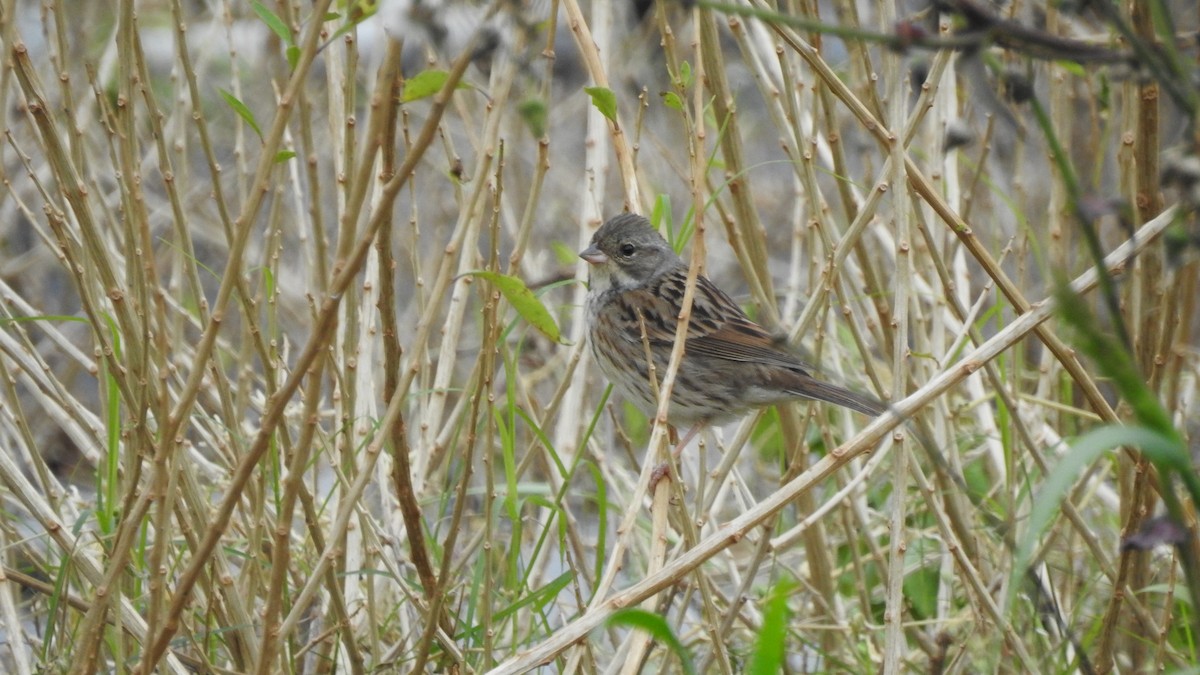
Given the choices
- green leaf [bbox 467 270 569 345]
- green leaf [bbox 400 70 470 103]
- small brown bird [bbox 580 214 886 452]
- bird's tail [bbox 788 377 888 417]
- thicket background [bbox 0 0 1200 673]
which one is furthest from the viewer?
small brown bird [bbox 580 214 886 452]

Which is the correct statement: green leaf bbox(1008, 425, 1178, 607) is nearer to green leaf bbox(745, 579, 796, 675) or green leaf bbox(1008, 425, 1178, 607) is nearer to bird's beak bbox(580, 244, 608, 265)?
green leaf bbox(745, 579, 796, 675)

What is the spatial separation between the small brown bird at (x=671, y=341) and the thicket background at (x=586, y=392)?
127 millimetres

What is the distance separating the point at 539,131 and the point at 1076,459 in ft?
3.26

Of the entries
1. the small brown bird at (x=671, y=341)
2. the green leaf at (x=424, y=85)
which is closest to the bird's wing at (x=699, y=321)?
the small brown bird at (x=671, y=341)

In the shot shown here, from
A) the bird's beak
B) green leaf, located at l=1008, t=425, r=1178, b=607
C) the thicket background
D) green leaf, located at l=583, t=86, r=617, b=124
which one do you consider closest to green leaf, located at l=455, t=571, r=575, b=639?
the thicket background

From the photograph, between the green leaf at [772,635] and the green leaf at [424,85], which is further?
the green leaf at [424,85]

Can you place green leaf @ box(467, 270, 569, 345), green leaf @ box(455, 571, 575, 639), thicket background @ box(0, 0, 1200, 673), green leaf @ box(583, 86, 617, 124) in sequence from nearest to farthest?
1. thicket background @ box(0, 0, 1200, 673)
2. green leaf @ box(467, 270, 569, 345)
3. green leaf @ box(583, 86, 617, 124)
4. green leaf @ box(455, 571, 575, 639)

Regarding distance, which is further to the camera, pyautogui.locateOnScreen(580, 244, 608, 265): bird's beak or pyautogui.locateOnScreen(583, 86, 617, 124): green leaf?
pyautogui.locateOnScreen(580, 244, 608, 265): bird's beak

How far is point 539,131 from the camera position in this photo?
2051 mm

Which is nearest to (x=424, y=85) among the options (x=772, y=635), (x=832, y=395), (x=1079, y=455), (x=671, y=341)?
(x=772, y=635)

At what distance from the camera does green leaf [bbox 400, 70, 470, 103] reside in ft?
5.90

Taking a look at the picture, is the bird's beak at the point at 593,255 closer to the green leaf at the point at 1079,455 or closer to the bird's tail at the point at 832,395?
the bird's tail at the point at 832,395

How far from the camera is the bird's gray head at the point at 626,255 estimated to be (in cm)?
357

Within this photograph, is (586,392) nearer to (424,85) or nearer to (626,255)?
(626,255)
